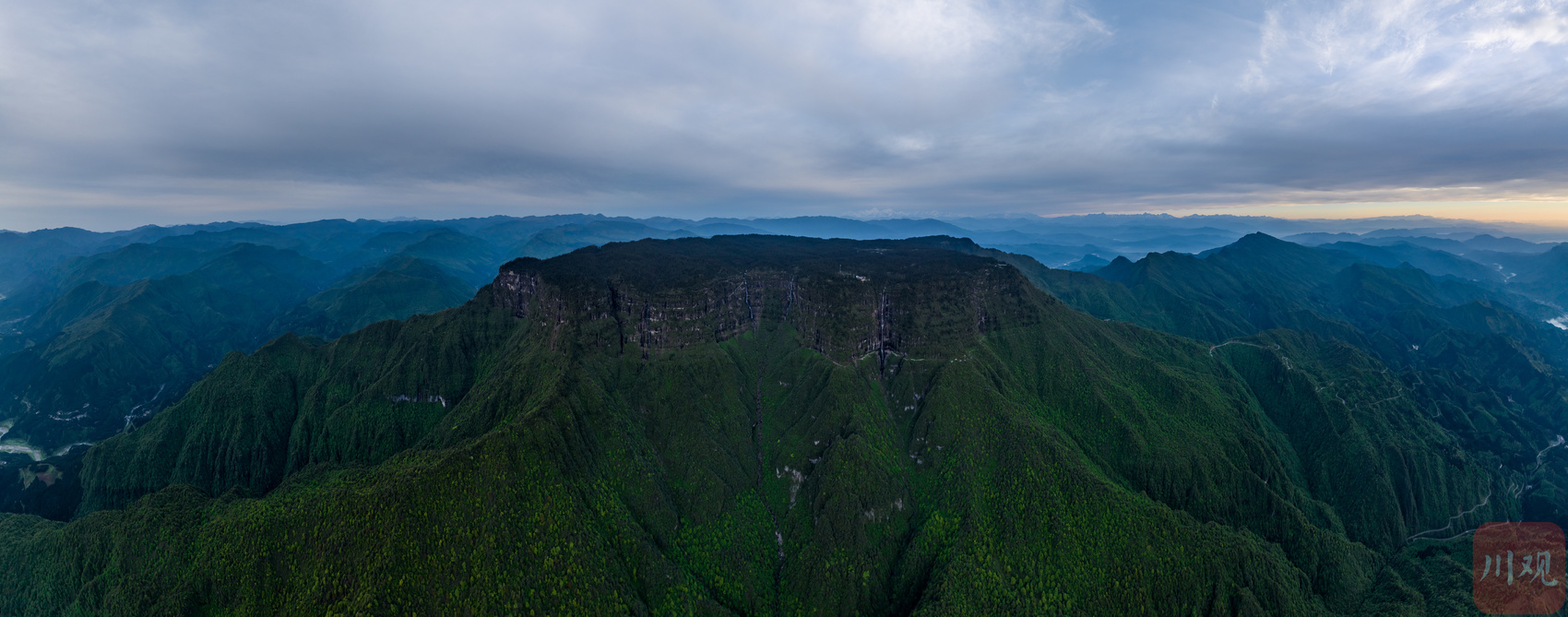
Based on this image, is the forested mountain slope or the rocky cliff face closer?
the forested mountain slope

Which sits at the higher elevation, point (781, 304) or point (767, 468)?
point (781, 304)

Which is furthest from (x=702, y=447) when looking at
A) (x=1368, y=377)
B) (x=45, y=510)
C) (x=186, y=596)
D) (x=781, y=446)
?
(x=1368, y=377)

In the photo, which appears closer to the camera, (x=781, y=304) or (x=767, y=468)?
(x=767, y=468)

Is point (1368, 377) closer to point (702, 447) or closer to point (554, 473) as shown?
point (702, 447)

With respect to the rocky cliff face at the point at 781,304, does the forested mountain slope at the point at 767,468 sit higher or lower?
lower

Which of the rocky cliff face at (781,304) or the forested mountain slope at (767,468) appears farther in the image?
the rocky cliff face at (781,304)

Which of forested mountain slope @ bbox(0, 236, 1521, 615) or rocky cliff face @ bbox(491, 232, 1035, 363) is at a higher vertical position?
rocky cliff face @ bbox(491, 232, 1035, 363)

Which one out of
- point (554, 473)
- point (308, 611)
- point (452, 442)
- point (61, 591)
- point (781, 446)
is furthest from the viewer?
point (781, 446)

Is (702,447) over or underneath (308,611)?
over
